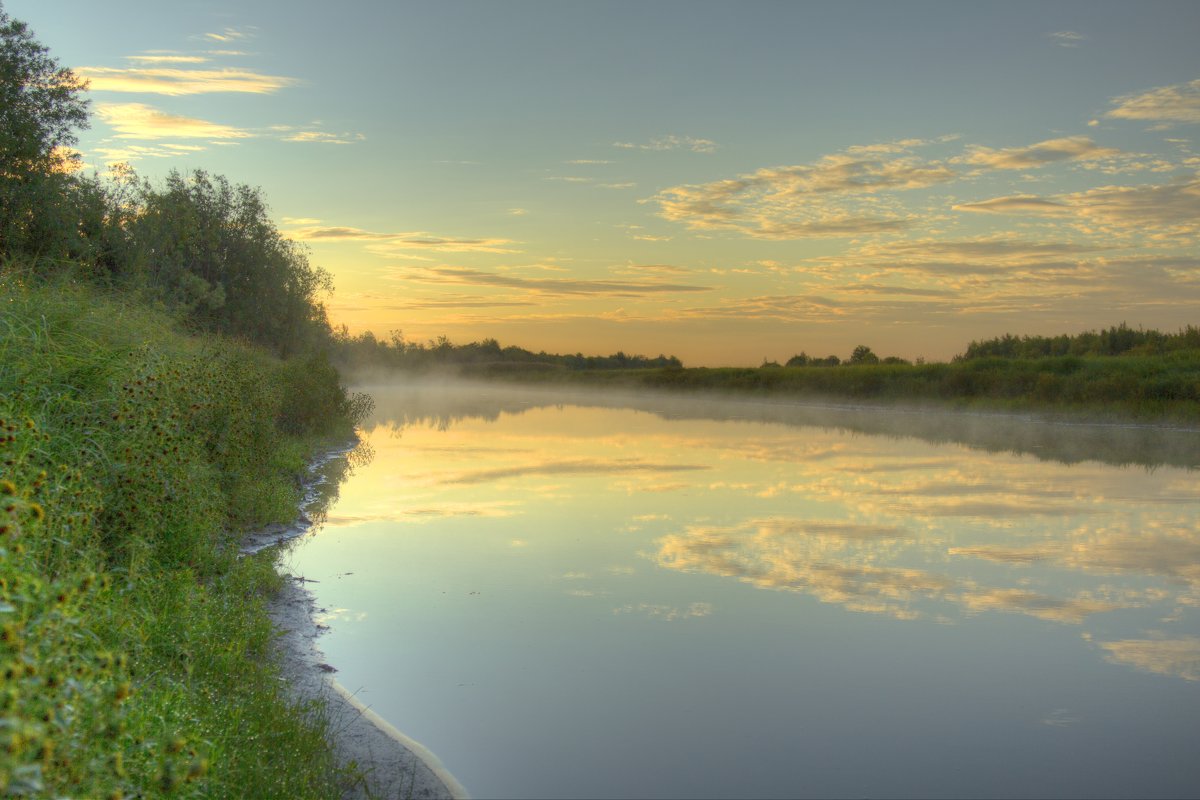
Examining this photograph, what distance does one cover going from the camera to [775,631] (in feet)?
28.4

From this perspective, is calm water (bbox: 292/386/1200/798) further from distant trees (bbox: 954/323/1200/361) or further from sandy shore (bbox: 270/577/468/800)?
distant trees (bbox: 954/323/1200/361)

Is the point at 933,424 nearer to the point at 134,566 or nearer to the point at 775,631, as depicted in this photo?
the point at 775,631

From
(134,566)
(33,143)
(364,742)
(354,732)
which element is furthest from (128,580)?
(33,143)

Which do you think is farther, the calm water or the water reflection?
A: the water reflection

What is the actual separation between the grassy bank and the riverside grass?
3600 cm

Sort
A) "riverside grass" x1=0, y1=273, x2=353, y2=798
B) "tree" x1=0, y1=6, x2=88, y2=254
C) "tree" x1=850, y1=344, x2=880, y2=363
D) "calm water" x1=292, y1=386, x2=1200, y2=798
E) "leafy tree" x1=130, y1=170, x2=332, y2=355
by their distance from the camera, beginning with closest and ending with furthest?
1. "riverside grass" x1=0, y1=273, x2=353, y2=798
2. "calm water" x1=292, y1=386, x2=1200, y2=798
3. "tree" x1=0, y1=6, x2=88, y2=254
4. "leafy tree" x1=130, y1=170, x2=332, y2=355
5. "tree" x1=850, y1=344, x2=880, y2=363

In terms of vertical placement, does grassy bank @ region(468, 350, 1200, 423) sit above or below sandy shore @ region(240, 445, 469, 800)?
above

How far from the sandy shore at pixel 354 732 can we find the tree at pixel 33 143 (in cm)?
2048

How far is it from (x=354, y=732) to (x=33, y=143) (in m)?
26.4

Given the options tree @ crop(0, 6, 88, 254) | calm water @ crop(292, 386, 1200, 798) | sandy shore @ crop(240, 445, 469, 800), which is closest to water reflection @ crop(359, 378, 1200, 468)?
calm water @ crop(292, 386, 1200, 798)

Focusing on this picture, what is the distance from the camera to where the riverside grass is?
3.18m

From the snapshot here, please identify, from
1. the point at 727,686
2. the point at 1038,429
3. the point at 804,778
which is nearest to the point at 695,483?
the point at 727,686

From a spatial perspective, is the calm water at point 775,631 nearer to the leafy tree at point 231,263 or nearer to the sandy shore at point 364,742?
the sandy shore at point 364,742

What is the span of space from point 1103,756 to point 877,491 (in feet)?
40.1
